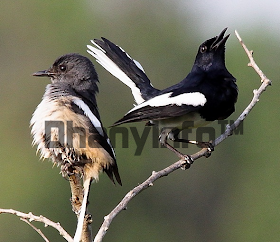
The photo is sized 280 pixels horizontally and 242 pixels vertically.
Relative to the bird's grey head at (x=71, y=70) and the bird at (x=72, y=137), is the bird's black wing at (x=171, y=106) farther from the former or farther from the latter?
the bird's grey head at (x=71, y=70)

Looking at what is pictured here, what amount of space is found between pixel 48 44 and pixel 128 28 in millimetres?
5208

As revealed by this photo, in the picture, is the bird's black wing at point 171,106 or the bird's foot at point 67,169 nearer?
the bird's foot at point 67,169

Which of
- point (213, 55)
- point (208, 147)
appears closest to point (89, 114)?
point (208, 147)

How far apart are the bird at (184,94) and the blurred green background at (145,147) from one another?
10.3m

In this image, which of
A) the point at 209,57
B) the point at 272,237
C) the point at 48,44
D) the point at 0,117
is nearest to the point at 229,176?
the point at 272,237

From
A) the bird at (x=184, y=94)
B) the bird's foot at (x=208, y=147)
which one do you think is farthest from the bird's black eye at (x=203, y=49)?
the bird's foot at (x=208, y=147)

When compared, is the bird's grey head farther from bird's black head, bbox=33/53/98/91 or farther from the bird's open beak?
the bird's open beak

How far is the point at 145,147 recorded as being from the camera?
2148cm

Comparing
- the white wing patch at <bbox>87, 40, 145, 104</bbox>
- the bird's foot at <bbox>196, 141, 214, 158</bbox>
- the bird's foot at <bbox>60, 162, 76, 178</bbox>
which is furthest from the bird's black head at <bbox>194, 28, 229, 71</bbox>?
the bird's foot at <bbox>60, 162, 76, 178</bbox>

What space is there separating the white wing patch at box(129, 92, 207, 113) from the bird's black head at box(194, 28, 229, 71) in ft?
1.97

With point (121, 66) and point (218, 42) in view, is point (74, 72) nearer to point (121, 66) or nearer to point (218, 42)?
point (121, 66)

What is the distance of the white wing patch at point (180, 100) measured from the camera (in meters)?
5.67

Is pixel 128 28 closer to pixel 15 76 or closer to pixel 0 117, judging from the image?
pixel 15 76

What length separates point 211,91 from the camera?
579 cm
